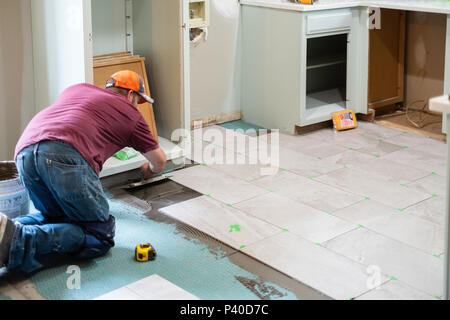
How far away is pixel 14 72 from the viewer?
13.8 ft

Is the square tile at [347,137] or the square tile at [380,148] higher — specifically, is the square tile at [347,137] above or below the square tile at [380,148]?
above

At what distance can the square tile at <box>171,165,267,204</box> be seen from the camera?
3.94m

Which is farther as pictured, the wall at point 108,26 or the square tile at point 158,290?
the wall at point 108,26

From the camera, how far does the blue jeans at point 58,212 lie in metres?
2.97

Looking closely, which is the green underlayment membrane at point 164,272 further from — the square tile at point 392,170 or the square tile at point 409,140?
the square tile at point 409,140

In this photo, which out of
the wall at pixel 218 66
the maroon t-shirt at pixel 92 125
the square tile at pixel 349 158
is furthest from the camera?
the wall at pixel 218 66

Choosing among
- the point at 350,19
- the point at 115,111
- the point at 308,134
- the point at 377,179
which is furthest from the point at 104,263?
the point at 350,19

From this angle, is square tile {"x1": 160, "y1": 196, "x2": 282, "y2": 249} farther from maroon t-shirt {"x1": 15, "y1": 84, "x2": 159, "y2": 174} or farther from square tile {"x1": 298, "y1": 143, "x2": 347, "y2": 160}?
square tile {"x1": 298, "y1": 143, "x2": 347, "y2": 160}

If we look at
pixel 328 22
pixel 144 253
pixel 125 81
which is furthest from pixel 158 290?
pixel 328 22

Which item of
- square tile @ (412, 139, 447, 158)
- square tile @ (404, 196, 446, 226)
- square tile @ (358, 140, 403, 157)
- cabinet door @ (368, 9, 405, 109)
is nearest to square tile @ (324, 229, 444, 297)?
square tile @ (404, 196, 446, 226)

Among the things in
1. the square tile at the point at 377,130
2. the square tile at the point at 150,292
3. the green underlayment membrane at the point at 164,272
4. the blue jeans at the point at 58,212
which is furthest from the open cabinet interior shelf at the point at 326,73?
the square tile at the point at 150,292

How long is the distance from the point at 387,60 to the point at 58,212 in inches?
126

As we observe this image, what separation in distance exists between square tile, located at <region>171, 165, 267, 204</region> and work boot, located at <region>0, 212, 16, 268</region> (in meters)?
1.34

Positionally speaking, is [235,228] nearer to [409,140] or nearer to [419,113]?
[409,140]
